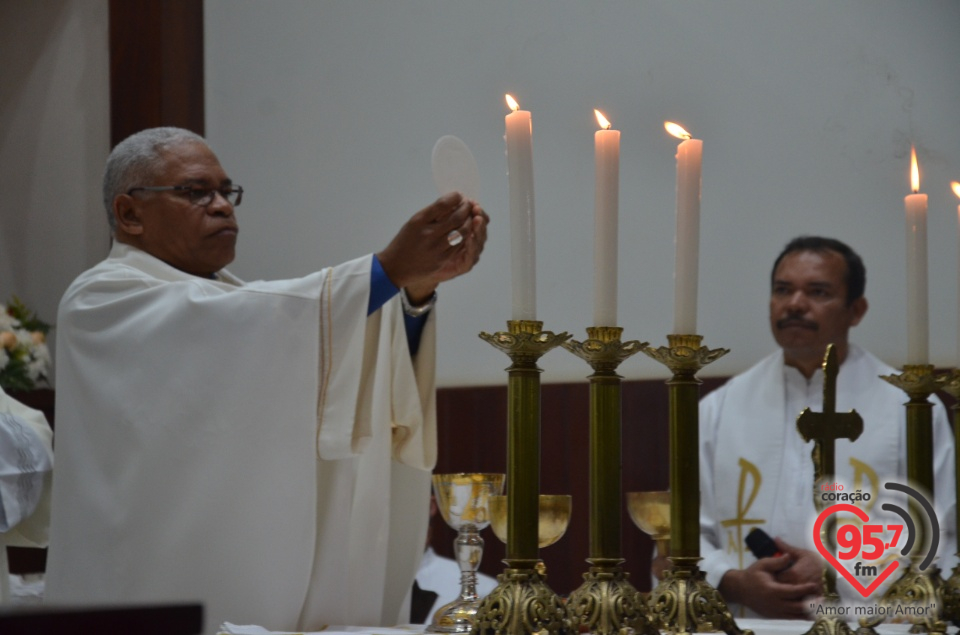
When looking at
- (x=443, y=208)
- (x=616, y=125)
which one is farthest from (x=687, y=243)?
(x=616, y=125)

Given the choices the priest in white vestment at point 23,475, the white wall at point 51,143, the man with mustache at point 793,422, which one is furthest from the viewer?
the white wall at point 51,143

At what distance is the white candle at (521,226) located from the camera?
1.64 meters

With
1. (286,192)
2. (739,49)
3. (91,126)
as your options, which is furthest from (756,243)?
(91,126)

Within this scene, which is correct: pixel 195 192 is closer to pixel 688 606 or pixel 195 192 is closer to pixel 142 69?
pixel 688 606

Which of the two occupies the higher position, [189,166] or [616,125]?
[616,125]

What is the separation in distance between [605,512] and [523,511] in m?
0.13

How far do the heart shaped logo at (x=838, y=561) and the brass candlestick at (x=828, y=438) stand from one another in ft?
0.06

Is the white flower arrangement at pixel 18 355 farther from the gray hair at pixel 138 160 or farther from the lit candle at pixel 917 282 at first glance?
the lit candle at pixel 917 282

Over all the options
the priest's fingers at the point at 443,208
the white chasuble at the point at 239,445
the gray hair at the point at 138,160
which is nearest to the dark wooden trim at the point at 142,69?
the gray hair at the point at 138,160

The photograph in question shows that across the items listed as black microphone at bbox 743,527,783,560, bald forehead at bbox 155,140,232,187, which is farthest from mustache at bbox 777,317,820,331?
bald forehead at bbox 155,140,232,187

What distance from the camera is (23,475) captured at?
3.21m

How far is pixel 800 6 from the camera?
17.9 feet

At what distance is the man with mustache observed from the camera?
186 inches

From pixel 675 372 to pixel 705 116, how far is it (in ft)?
12.9
